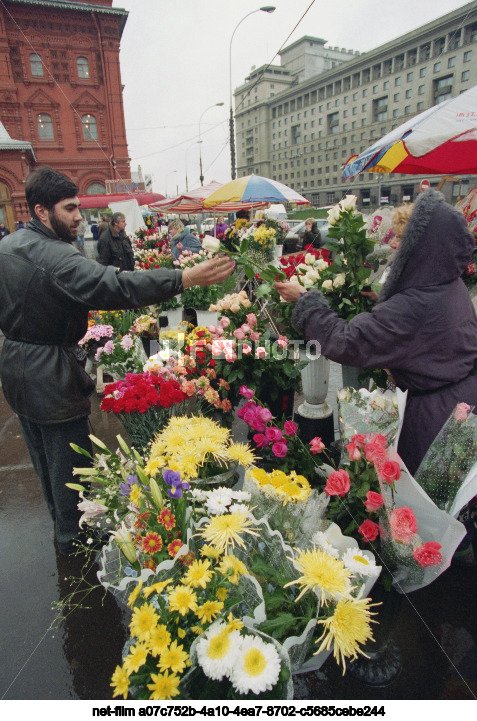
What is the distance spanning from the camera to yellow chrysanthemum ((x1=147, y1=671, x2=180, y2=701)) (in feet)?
3.06

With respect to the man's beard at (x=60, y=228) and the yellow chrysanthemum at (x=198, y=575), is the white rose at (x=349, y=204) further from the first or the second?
the yellow chrysanthemum at (x=198, y=575)

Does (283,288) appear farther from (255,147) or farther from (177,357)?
(255,147)

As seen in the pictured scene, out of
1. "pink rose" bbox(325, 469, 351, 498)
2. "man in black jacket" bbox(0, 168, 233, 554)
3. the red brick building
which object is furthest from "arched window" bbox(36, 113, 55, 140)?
"pink rose" bbox(325, 469, 351, 498)

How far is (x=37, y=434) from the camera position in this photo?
2264 mm

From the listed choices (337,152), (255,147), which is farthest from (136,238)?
(255,147)

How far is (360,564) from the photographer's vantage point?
112 centimetres

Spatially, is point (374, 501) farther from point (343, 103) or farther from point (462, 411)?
point (343, 103)

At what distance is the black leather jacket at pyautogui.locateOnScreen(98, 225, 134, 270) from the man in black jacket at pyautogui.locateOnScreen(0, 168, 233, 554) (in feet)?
17.2

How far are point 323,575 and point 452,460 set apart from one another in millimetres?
588

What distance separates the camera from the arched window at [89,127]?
105ft

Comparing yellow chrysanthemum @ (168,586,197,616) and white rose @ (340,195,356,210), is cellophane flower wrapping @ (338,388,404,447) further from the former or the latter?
white rose @ (340,195,356,210)

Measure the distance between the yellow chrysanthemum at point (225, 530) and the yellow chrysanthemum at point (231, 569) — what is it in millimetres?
37

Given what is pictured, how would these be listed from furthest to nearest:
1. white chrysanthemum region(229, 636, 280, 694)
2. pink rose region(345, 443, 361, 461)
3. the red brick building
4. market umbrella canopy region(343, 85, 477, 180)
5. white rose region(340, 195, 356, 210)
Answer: the red brick building < market umbrella canopy region(343, 85, 477, 180) < white rose region(340, 195, 356, 210) < pink rose region(345, 443, 361, 461) < white chrysanthemum region(229, 636, 280, 694)

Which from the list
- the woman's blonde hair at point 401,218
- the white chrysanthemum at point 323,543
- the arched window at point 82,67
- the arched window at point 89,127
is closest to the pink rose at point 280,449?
the white chrysanthemum at point 323,543
